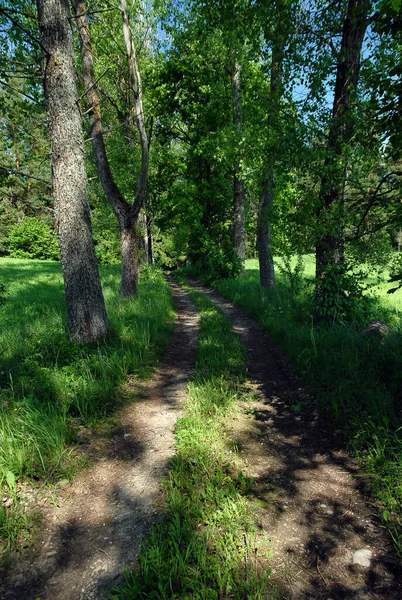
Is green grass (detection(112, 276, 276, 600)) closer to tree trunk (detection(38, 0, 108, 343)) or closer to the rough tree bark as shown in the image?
tree trunk (detection(38, 0, 108, 343))

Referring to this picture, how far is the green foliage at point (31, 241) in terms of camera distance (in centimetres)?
3931

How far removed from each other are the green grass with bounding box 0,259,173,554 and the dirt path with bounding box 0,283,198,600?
26 cm

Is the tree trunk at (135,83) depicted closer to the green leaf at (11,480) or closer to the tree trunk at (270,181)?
the tree trunk at (270,181)

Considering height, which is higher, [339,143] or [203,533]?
[339,143]

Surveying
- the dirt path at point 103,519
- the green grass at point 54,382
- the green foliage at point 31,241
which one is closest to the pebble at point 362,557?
the dirt path at point 103,519

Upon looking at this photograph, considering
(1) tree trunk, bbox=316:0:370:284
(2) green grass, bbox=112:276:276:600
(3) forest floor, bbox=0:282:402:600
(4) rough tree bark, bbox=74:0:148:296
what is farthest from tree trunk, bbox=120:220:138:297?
(2) green grass, bbox=112:276:276:600

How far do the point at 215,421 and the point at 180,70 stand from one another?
65.0ft

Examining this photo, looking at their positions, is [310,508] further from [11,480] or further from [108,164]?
[108,164]

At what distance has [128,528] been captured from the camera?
256 cm

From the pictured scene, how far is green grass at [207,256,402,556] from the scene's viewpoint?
9.34ft

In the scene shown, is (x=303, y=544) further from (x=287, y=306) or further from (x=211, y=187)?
(x=211, y=187)

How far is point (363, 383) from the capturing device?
4.19 metres

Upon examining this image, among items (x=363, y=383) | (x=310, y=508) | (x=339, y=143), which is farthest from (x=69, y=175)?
(x=310, y=508)

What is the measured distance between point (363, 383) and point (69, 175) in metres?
5.85
